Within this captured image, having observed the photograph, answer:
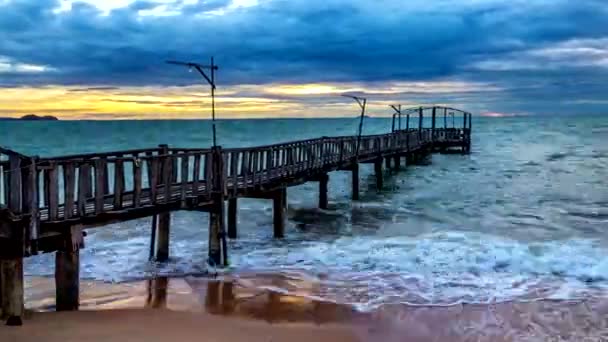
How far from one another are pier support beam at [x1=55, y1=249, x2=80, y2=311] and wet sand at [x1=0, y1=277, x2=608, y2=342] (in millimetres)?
313

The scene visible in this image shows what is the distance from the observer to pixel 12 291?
934 centimetres

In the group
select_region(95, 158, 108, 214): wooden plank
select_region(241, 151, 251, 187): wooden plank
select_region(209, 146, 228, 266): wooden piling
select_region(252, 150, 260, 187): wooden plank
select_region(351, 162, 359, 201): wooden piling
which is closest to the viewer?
select_region(95, 158, 108, 214): wooden plank

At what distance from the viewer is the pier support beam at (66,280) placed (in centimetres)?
1034

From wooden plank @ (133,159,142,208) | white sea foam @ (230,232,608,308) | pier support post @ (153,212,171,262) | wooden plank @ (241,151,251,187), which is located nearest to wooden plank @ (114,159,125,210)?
wooden plank @ (133,159,142,208)

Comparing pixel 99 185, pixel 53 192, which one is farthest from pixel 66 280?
pixel 99 185

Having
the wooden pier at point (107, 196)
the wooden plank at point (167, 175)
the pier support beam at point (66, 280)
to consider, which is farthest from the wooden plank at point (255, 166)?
the pier support beam at point (66, 280)

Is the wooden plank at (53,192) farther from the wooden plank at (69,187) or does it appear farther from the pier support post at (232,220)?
the pier support post at (232,220)

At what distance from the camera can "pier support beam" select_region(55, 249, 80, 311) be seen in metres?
10.3

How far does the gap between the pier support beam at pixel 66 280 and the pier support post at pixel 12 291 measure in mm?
920

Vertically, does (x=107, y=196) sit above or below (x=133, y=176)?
below

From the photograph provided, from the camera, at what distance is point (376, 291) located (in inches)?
500

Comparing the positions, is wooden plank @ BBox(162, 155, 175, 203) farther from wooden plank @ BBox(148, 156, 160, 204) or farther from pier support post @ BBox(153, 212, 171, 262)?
pier support post @ BBox(153, 212, 171, 262)

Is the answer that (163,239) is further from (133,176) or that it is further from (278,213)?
(278,213)

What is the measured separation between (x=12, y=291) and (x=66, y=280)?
113cm
